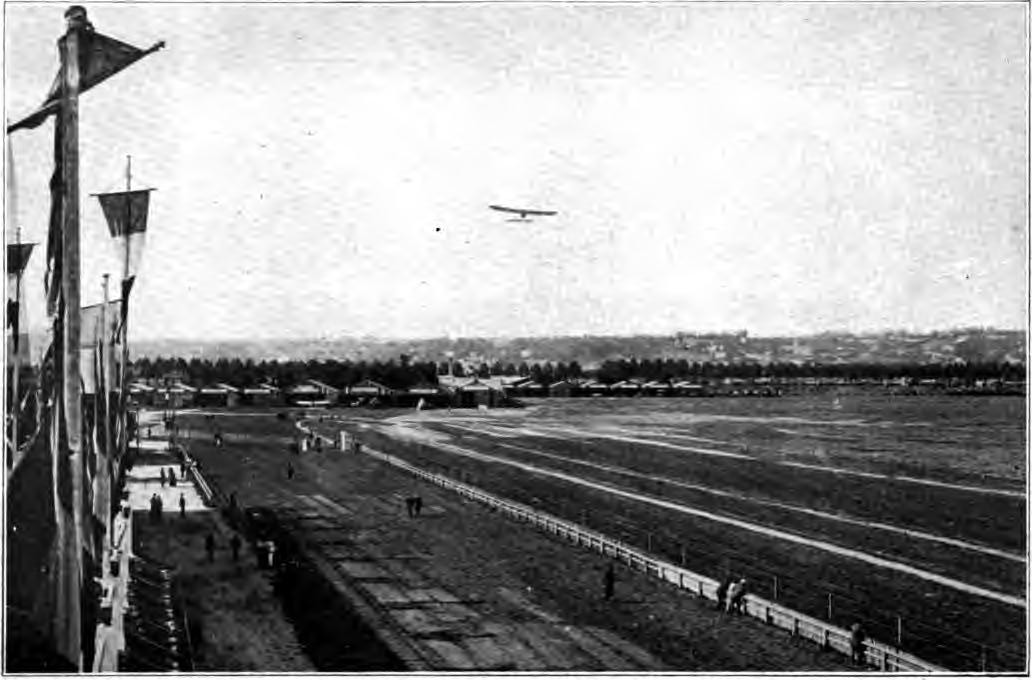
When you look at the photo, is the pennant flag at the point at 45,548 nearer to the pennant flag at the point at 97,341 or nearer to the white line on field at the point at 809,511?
the pennant flag at the point at 97,341

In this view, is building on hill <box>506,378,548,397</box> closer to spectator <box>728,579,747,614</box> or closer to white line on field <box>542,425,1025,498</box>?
white line on field <box>542,425,1025,498</box>

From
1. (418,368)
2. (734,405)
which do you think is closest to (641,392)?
(734,405)

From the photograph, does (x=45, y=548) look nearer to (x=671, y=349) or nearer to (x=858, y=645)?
(x=858, y=645)

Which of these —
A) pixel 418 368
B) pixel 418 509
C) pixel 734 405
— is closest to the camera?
pixel 418 509

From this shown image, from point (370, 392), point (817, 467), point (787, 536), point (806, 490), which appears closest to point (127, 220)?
point (787, 536)

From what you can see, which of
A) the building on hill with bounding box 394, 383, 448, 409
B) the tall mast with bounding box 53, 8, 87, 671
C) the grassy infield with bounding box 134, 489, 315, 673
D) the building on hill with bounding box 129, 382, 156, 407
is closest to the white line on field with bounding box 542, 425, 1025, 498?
the building on hill with bounding box 394, 383, 448, 409

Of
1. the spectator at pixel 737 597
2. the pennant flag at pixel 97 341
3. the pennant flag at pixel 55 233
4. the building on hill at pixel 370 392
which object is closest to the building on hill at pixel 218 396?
the building on hill at pixel 370 392

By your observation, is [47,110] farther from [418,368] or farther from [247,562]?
[418,368]
